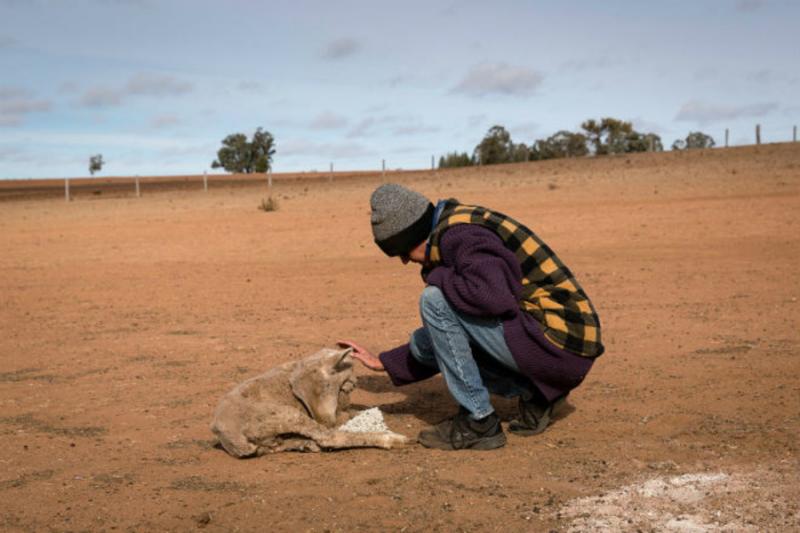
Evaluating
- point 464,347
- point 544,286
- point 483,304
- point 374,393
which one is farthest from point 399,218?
point 374,393

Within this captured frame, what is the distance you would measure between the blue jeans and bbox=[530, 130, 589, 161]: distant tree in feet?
172

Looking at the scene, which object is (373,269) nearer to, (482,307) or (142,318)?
(142,318)

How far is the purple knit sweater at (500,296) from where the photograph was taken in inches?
180

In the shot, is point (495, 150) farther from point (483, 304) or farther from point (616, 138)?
point (483, 304)

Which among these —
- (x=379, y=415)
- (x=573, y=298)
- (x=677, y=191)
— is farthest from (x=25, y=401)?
(x=677, y=191)

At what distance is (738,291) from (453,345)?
21.5 feet

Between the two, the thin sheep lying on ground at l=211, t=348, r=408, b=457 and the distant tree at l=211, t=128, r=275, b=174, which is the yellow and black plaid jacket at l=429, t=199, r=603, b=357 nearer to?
the thin sheep lying on ground at l=211, t=348, r=408, b=457

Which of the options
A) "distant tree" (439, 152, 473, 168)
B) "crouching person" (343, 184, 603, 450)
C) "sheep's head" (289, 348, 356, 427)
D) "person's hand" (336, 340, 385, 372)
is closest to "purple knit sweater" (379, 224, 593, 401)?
"crouching person" (343, 184, 603, 450)

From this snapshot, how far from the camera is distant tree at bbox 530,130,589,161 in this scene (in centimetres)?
5647

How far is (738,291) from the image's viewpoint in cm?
1035

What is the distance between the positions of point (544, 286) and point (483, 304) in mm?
482

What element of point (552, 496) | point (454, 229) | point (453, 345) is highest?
point (454, 229)

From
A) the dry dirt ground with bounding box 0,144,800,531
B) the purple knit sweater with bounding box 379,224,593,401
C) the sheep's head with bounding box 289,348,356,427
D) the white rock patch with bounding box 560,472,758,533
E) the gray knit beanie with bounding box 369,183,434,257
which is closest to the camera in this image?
the white rock patch with bounding box 560,472,758,533

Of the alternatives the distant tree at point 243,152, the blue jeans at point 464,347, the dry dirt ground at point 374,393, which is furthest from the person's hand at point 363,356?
the distant tree at point 243,152
